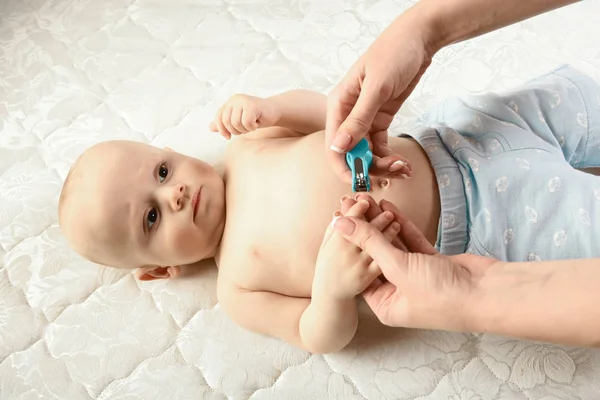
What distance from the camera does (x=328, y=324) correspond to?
0.92m

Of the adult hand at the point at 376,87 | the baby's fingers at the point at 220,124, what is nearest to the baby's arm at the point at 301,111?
the baby's fingers at the point at 220,124

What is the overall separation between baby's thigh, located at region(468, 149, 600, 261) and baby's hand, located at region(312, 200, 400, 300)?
0.21 metres

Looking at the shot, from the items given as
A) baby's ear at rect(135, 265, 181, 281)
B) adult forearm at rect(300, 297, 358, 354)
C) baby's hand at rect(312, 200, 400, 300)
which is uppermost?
baby's hand at rect(312, 200, 400, 300)

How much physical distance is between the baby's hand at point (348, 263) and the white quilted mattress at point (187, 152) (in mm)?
187

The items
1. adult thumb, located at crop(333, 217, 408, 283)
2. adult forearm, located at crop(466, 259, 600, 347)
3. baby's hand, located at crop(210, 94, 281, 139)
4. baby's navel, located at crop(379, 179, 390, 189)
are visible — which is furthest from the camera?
baby's hand, located at crop(210, 94, 281, 139)

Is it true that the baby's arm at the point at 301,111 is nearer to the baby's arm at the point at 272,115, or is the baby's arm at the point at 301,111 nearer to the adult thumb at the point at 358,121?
the baby's arm at the point at 272,115

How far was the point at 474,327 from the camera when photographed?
A: 0.67 meters

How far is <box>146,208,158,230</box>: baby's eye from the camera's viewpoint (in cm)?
103

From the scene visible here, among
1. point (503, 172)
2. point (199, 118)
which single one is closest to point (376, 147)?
point (503, 172)

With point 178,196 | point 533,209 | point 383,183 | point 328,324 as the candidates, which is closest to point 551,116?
point 533,209

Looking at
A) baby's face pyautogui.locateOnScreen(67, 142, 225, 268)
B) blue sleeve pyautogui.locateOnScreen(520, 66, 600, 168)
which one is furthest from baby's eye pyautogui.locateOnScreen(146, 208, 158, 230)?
blue sleeve pyautogui.locateOnScreen(520, 66, 600, 168)

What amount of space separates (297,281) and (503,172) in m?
0.42

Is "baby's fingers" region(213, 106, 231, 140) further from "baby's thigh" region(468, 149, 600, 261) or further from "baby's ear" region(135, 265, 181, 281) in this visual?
"baby's thigh" region(468, 149, 600, 261)

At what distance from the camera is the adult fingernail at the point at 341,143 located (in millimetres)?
838
